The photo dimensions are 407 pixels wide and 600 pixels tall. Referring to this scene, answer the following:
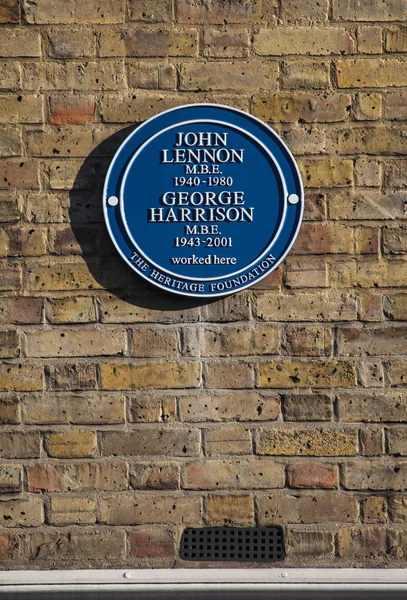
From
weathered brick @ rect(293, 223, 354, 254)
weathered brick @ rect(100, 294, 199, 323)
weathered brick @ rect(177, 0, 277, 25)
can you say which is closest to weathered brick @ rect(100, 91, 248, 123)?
→ weathered brick @ rect(177, 0, 277, 25)

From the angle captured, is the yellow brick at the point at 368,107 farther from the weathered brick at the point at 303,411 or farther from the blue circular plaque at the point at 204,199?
the weathered brick at the point at 303,411

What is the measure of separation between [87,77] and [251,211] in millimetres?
716

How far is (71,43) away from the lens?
255cm

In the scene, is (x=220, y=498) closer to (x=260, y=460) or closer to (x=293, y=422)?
(x=260, y=460)

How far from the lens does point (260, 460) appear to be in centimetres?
256

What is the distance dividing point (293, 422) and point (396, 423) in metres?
0.35

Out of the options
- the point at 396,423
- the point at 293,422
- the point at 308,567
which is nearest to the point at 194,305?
the point at 293,422

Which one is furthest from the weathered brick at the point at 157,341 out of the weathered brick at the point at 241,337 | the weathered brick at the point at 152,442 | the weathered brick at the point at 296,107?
the weathered brick at the point at 296,107

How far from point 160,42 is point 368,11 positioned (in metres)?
0.71

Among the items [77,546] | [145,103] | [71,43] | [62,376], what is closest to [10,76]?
[71,43]

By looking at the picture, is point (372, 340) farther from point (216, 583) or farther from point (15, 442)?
point (15, 442)

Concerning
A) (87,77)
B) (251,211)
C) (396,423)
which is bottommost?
(396,423)

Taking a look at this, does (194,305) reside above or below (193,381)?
above

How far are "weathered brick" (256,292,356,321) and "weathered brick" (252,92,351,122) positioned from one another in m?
0.59
